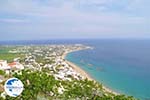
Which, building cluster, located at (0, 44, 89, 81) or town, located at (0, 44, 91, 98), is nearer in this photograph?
town, located at (0, 44, 91, 98)

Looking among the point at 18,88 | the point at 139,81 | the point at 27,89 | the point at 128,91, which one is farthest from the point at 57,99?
the point at 139,81

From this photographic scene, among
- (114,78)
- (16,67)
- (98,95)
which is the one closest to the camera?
(98,95)

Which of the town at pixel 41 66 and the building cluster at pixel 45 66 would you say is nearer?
the town at pixel 41 66

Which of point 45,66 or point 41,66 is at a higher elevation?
point 45,66

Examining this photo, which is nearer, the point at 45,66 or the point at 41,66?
the point at 45,66

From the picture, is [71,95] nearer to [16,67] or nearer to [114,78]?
[16,67]

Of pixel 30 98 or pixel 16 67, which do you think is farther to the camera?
pixel 16 67

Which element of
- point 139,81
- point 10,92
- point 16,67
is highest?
point 10,92

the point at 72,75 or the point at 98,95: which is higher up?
the point at 98,95

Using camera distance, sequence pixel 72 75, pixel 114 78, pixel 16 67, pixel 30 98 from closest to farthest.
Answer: pixel 30 98 → pixel 16 67 → pixel 72 75 → pixel 114 78

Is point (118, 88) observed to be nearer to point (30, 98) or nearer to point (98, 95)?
point (98, 95)
